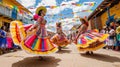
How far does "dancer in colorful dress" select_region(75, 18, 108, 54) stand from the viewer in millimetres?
7225

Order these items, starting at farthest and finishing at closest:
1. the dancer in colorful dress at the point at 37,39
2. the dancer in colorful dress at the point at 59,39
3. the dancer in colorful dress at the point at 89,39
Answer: the dancer in colorful dress at the point at 59,39
the dancer in colorful dress at the point at 89,39
the dancer in colorful dress at the point at 37,39

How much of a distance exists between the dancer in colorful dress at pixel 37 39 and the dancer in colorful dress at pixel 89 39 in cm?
171

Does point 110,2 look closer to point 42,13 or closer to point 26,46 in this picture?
point 42,13

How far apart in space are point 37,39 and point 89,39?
2.39 meters

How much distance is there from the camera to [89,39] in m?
7.43

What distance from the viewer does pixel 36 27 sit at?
20.6 feet

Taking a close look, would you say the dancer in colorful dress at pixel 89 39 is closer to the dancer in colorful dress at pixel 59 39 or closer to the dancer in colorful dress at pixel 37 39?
the dancer in colorful dress at pixel 37 39

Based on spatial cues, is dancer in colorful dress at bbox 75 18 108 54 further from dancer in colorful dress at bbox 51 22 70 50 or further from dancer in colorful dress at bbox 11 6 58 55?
dancer in colorful dress at bbox 51 22 70 50

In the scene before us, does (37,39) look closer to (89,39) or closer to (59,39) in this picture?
(89,39)

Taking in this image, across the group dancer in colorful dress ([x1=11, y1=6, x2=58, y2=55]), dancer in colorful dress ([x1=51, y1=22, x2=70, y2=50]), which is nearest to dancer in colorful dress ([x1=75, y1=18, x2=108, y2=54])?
dancer in colorful dress ([x1=11, y1=6, x2=58, y2=55])

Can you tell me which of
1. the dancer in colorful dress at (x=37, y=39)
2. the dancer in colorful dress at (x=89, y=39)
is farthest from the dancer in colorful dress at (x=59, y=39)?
the dancer in colorful dress at (x=37, y=39)

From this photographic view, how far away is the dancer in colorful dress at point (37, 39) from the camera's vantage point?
18.7 ft

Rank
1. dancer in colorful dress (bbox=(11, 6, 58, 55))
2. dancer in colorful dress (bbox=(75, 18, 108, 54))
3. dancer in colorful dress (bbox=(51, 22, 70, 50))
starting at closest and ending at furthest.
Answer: dancer in colorful dress (bbox=(11, 6, 58, 55))
dancer in colorful dress (bbox=(75, 18, 108, 54))
dancer in colorful dress (bbox=(51, 22, 70, 50))

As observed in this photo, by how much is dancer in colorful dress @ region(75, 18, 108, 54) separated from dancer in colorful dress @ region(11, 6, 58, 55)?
171cm
